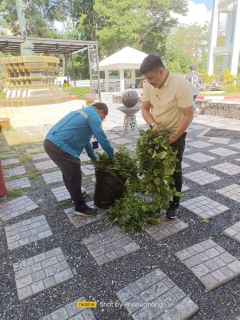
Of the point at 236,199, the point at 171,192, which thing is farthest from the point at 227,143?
the point at 171,192

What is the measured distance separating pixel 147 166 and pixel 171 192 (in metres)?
0.36

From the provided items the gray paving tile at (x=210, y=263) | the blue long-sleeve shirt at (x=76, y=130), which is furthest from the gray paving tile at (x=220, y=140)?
the blue long-sleeve shirt at (x=76, y=130)

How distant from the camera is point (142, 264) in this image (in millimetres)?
2105

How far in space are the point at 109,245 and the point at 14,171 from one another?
2.79 metres

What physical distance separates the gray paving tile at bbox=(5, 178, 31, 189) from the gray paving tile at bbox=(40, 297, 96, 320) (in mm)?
2324

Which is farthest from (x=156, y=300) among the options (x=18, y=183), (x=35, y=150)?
(x=35, y=150)

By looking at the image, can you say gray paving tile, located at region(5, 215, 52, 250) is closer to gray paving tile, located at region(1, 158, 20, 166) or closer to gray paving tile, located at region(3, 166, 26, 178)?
gray paving tile, located at region(3, 166, 26, 178)

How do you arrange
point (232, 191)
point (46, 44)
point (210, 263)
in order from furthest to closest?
point (46, 44)
point (232, 191)
point (210, 263)

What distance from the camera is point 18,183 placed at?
3.83m

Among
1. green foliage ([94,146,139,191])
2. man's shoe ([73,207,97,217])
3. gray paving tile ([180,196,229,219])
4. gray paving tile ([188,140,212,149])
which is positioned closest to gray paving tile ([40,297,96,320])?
man's shoe ([73,207,97,217])

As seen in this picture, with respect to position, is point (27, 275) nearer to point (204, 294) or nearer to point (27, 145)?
point (204, 294)

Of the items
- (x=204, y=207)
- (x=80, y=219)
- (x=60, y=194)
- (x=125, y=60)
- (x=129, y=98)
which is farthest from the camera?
(x=125, y=60)

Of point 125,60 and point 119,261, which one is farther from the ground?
A: point 125,60

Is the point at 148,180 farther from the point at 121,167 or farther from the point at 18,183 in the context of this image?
the point at 18,183
